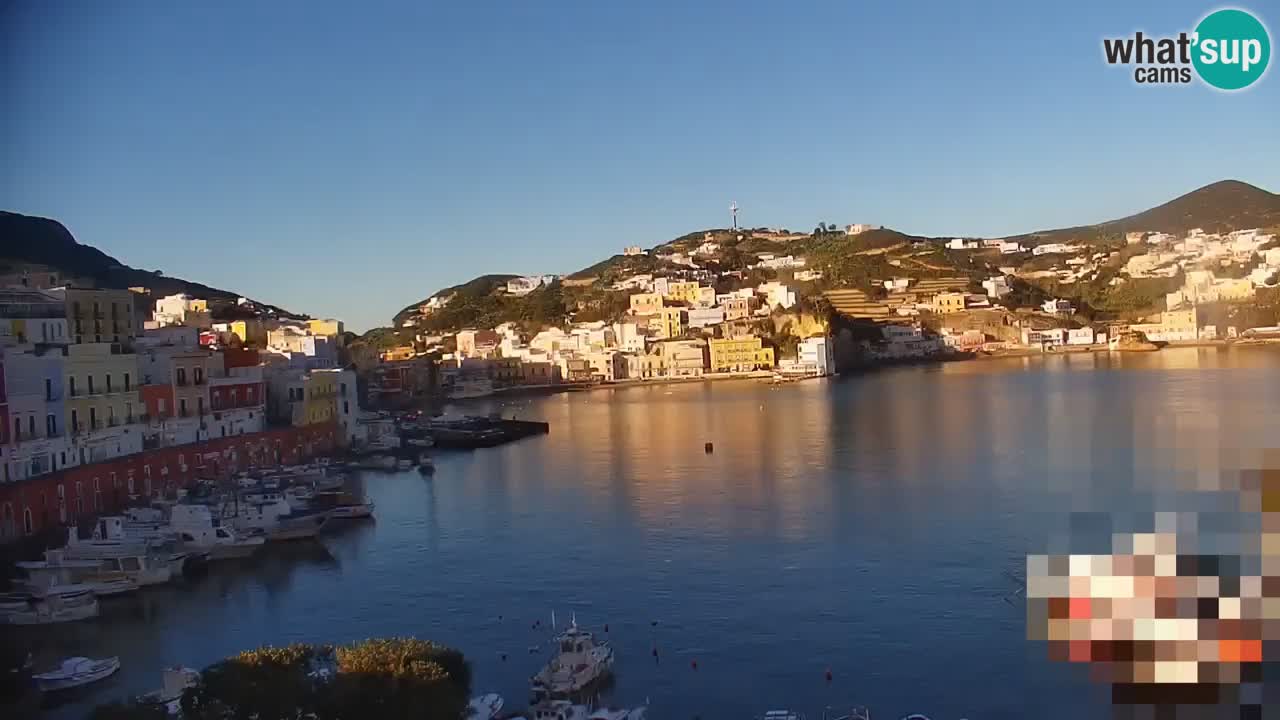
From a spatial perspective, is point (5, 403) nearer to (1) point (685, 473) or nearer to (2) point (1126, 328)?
(1) point (685, 473)

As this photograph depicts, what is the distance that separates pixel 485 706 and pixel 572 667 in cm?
47

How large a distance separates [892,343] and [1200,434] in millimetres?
23696

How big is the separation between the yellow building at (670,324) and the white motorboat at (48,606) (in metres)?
21.4

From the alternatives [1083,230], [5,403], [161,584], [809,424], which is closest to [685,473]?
[809,424]

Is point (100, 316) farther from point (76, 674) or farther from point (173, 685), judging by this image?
point (173, 685)

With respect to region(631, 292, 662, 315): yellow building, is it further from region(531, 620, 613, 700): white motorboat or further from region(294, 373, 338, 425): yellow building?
region(531, 620, 613, 700): white motorboat

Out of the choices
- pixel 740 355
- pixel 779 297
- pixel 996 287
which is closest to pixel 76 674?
pixel 740 355

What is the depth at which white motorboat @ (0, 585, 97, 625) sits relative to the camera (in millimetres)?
4672

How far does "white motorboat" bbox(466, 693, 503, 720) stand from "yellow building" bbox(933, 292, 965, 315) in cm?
2540

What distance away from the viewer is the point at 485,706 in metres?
3.39

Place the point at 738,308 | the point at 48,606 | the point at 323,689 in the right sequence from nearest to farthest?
the point at 323,689 < the point at 48,606 < the point at 738,308

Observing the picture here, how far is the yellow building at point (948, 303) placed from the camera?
90.0 ft

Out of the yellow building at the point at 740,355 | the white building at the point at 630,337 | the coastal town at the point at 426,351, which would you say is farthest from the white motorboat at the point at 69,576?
the white building at the point at 630,337

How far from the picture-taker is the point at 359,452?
1074 centimetres
